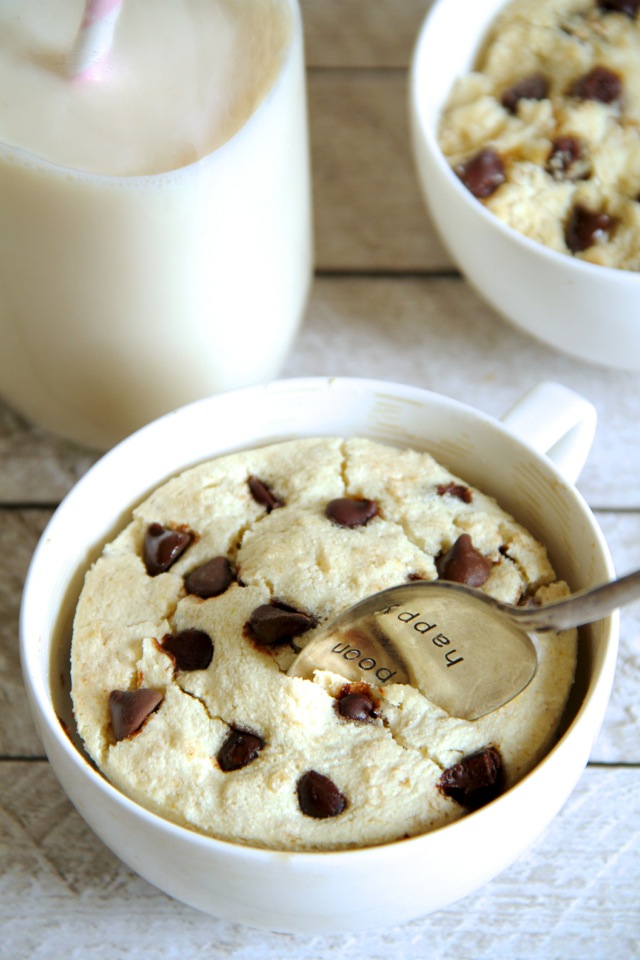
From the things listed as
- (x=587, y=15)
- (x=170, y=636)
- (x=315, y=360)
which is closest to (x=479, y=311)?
(x=315, y=360)

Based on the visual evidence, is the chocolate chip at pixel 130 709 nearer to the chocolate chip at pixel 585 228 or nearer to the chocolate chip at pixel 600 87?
the chocolate chip at pixel 585 228

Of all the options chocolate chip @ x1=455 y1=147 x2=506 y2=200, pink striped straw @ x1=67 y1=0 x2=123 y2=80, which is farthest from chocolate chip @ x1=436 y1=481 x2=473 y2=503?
pink striped straw @ x1=67 y1=0 x2=123 y2=80

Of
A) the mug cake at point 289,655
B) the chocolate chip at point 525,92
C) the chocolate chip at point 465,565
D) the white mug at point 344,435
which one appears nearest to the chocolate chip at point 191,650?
the mug cake at point 289,655

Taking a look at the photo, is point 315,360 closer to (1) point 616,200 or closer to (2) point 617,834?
(1) point 616,200

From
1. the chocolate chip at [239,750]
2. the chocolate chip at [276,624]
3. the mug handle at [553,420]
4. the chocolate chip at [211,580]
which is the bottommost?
A: the chocolate chip at [239,750]

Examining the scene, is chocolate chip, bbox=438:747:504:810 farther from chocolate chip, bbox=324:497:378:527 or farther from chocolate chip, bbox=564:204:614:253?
chocolate chip, bbox=564:204:614:253

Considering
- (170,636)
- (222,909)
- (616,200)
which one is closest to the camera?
(222,909)
